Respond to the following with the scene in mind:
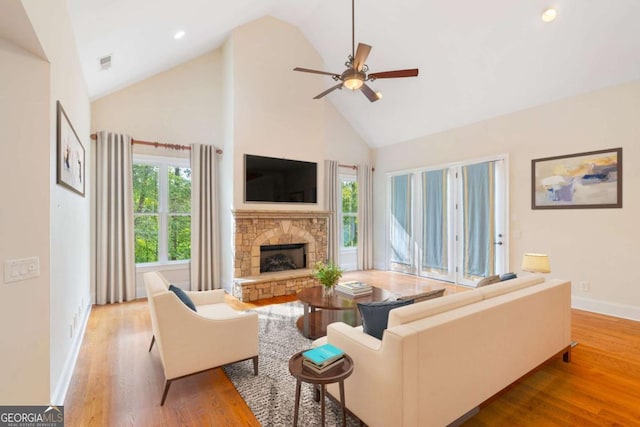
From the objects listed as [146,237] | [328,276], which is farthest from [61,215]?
[146,237]

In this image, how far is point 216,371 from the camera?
8.82ft

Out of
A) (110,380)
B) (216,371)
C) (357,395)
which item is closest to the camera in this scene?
(357,395)

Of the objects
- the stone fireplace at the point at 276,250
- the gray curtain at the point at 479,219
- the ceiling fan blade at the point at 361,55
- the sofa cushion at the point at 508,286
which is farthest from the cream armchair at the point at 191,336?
the gray curtain at the point at 479,219

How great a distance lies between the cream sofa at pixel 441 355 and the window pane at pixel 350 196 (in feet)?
17.0

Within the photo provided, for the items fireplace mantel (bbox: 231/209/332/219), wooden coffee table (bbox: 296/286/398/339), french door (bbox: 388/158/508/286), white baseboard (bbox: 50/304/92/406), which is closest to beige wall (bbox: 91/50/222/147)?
fireplace mantel (bbox: 231/209/332/219)

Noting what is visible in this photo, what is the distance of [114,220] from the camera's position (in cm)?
461

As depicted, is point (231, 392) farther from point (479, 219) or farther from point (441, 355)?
point (479, 219)

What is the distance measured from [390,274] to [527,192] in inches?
127

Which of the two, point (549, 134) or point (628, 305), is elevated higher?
point (549, 134)

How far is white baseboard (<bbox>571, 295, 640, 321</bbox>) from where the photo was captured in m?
3.89

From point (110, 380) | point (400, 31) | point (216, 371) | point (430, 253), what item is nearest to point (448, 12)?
point (400, 31)

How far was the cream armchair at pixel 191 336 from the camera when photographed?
2200 millimetres

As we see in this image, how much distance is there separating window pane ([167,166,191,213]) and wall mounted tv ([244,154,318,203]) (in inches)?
43.6

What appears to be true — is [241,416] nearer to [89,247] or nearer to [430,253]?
[89,247]
